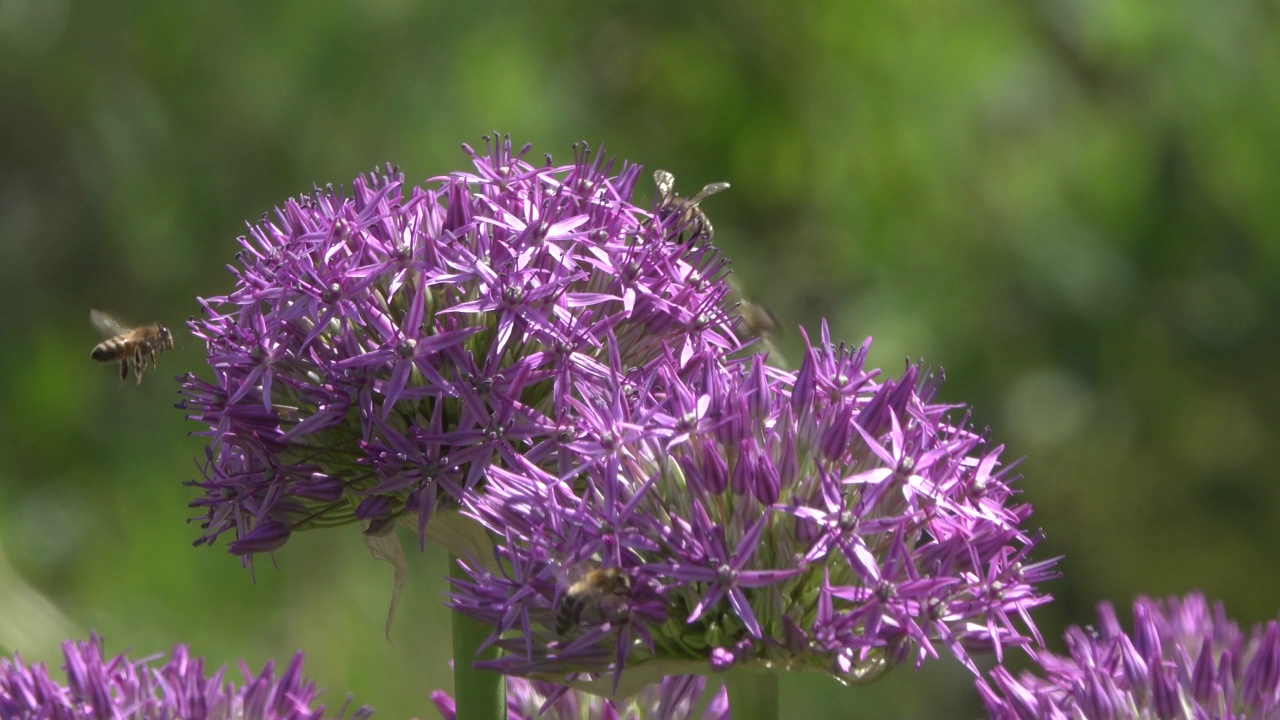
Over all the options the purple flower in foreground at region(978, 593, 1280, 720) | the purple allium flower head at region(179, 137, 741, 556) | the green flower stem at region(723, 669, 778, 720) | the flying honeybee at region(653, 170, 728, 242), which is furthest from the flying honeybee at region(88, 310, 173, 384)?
the purple flower in foreground at region(978, 593, 1280, 720)

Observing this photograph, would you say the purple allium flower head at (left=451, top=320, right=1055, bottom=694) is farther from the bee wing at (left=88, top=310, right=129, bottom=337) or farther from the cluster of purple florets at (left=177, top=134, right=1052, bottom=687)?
the bee wing at (left=88, top=310, right=129, bottom=337)

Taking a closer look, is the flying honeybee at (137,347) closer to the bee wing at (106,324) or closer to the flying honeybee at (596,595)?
the bee wing at (106,324)

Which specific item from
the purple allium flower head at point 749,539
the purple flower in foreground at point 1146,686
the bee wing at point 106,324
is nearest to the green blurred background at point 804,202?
the bee wing at point 106,324

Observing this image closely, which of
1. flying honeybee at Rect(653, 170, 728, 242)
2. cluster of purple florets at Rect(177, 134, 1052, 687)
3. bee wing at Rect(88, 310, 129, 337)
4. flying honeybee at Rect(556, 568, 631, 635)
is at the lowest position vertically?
flying honeybee at Rect(556, 568, 631, 635)

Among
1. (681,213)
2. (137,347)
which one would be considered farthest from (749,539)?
(137,347)

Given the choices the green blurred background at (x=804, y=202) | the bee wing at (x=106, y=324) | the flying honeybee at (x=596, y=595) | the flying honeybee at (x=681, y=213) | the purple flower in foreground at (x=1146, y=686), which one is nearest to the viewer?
the flying honeybee at (x=596, y=595)

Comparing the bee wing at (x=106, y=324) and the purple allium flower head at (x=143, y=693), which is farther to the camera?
the bee wing at (x=106, y=324)
